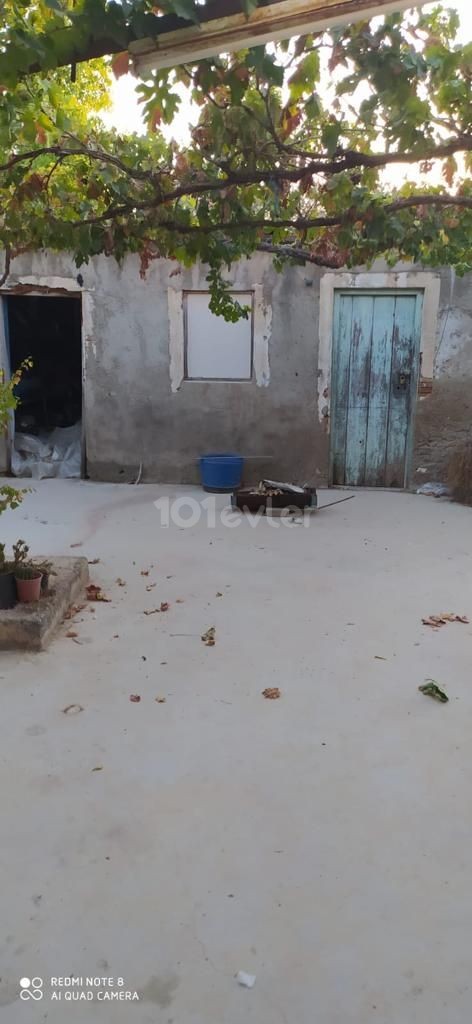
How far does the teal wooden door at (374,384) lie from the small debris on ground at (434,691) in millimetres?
4575

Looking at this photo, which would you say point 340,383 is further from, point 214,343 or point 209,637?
point 209,637

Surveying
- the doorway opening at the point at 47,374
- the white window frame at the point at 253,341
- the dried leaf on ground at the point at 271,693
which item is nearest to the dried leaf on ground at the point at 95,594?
the dried leaf on ground at the point at 271,693

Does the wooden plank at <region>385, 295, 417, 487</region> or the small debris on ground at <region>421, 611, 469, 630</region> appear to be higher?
the wooden plank at <region>385, 295, 417, 487</region>

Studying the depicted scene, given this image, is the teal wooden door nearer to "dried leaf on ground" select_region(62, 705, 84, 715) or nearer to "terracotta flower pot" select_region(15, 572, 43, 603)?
"terracotta flower pot" select_region(15, 572, 43, 603)

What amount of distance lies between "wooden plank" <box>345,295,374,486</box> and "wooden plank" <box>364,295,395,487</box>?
0.14ft

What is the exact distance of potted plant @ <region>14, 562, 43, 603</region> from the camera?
125 inches

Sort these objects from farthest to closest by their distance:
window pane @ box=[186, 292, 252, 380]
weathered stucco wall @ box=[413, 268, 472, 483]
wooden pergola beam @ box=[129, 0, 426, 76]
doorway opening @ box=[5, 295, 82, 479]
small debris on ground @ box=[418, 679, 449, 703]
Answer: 1. doorway opening @ box=[5, 295, 82, 479]
2. window pane @ box=[186, 292, 252, 380]
3. weathered stucco wall @ box=[413, 268, 472, 483]
4. small debris on ground @ box=[418, 679, 449, 703]
5. wooden pergola beam @ box=[129, 0, 426, 76]

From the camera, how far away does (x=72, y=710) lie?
8.25ft

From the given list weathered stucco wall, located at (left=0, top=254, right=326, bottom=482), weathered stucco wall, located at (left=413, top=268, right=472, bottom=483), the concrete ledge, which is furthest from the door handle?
the concrete ledge

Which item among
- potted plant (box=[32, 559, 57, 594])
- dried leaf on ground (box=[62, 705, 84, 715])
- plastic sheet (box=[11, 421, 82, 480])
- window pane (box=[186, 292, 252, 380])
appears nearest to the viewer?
dried leaf on ground (box=[62, 705, 84, 715])

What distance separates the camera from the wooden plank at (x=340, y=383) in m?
6.83

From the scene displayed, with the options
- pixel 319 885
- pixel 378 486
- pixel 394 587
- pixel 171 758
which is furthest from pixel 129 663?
pixel 378 486

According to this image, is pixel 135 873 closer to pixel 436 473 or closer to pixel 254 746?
pixel 254 746

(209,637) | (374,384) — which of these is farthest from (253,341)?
(209,637)
